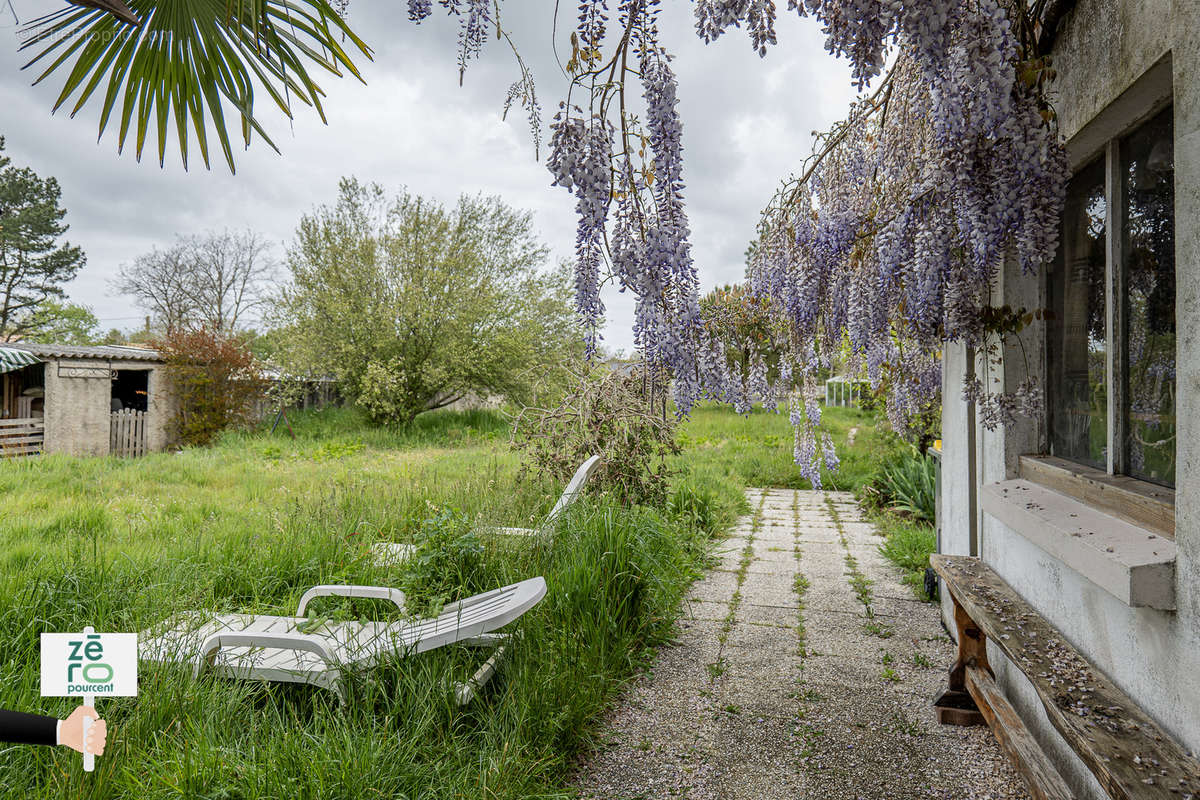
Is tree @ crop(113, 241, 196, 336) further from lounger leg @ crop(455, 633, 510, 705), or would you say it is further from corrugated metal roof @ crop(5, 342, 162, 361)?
lounger leg @ crop(455, 633, 510, 705)

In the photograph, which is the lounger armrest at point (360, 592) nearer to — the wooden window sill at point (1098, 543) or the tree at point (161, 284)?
the wooden window sill at point (1098, 543)

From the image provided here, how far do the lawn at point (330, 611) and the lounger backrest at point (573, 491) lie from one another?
87 mm

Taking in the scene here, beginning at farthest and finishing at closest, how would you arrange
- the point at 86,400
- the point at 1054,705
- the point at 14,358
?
the point at 86,400 → the point at 14,358 → the point at 1054,705

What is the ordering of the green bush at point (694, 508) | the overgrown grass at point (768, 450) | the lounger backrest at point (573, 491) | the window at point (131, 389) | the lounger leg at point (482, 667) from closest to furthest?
the lounger leg at point (482, 667) → the lounger backrest at point (573, 491) → the green bush at point (694, 508) → the overgrown grass at point (768, 450) → the window at point (131, 389)

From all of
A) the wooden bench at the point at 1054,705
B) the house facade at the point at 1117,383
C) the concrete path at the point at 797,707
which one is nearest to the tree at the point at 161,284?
the concrete path at the point at 797,707

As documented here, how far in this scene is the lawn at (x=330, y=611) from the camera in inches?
67.6

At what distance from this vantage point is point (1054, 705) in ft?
4.65

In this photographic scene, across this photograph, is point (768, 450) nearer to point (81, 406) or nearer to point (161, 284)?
point (81, 406)

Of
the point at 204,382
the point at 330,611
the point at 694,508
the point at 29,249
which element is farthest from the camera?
the point at 29,249

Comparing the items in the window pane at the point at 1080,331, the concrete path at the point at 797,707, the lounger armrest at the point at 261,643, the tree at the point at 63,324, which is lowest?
the concrete path at the point at 797,707

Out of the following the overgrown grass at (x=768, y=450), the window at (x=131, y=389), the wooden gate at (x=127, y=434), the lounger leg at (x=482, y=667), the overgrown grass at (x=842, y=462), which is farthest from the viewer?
the window at (x=131, y=389)

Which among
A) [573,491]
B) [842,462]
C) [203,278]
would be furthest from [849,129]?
[203,278]

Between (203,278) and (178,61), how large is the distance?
2230cm

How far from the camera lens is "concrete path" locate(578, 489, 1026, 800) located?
2.01 metres
